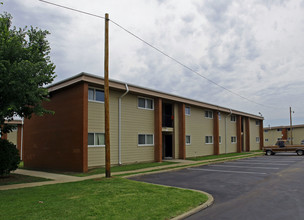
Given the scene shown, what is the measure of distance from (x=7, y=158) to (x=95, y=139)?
17.4 feet

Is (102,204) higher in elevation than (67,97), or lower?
lower

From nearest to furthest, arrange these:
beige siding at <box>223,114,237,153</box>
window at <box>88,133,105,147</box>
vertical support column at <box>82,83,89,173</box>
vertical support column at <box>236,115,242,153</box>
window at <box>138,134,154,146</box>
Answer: vertical support column at <box>82,83,89,173</box> → window at <box>88,133,105,147</box> → window at <box>138,134,154,146</box> → beige siding at <box>223,114,237,153</box> → vertical support column at <box>236,115,242,153</box>

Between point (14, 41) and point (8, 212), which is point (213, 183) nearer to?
point (8, 212)

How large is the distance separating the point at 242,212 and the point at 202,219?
4.10ft

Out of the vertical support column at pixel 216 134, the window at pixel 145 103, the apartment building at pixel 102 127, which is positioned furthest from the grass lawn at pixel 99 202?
the vertical support column at pixel 216 134

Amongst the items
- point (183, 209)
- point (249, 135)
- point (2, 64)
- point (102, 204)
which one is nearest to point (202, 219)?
point (183, 209)

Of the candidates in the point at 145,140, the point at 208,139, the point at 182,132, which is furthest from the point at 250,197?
Answer: the point at 208,139

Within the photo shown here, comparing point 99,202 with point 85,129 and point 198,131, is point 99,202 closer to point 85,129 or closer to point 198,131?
point 85,129

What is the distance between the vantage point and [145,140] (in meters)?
21.6

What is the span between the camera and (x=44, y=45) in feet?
45.5

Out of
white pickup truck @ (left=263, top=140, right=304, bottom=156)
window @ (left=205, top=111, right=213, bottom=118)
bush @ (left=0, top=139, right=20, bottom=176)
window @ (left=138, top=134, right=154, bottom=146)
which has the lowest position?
white pickup truck @ (left=263, top=140, right=304, bottom=156)

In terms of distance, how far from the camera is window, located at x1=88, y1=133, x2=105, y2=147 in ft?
56.0

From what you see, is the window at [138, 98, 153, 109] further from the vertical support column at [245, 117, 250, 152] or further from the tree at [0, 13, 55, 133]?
the vertical support column at [245, 117, 250, 152]

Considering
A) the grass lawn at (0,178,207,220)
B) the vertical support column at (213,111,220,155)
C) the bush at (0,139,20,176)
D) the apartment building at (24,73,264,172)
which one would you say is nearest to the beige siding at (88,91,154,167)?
the apartment building at (24,73,264,172)
